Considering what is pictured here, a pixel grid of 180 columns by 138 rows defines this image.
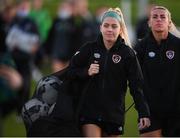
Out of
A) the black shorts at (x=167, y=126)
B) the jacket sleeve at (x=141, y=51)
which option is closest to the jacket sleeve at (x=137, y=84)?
the jacket sleeve at (x=141, y=51)

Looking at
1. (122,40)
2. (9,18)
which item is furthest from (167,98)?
(9,18)

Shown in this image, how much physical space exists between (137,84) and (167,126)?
98 centimetres

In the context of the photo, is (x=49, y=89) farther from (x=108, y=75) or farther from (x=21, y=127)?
(x=21, y=127)

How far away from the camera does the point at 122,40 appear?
8453 millimetres

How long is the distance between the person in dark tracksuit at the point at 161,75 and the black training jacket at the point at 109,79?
1.15 ft

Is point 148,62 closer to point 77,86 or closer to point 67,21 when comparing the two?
point 77,86

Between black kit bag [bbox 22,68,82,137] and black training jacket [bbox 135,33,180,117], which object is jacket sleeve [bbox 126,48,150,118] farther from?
black kit bag [bbox 22,68,82,137]

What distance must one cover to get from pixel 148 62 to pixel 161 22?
0.58m

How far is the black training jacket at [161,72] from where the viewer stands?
8812 millimetres

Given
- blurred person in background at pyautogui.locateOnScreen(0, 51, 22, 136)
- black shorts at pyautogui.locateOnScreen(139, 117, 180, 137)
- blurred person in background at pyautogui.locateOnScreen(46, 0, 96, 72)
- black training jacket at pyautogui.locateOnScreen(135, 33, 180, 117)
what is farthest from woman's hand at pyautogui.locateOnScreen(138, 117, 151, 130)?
blurred person in background at pyautogui.locateOnScreen(46, 0, 96, 72)

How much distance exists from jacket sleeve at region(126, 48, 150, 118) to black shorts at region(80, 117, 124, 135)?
0.32 metres

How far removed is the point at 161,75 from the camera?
8.86 m

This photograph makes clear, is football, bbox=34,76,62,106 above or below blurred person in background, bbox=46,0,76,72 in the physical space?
below

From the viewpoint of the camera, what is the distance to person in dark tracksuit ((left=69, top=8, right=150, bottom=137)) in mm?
8375
